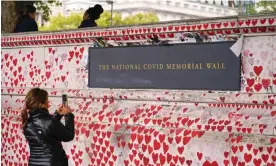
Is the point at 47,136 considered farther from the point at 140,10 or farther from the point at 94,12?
the point at 140,10

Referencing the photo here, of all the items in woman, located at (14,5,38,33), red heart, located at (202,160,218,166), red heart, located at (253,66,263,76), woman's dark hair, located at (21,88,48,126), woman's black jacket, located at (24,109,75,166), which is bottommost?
red heart, located at (202,160,218,166)

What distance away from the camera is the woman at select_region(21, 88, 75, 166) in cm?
531

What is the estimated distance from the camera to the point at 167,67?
6.74 metres

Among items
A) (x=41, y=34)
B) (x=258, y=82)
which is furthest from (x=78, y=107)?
(x=258, y=82)

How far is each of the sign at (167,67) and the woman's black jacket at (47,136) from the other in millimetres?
1606

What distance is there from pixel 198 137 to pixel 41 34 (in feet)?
9.23

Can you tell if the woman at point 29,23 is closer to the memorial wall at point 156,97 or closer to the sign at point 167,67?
the memorial wall at point 156,97

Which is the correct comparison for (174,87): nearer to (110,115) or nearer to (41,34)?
(110,115)

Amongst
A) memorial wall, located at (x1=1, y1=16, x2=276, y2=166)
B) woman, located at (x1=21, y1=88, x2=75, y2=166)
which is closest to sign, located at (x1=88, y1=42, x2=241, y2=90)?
memorial wall, located at (x1=1, y1=16, x2=276, y2=166)

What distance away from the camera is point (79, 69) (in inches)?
302

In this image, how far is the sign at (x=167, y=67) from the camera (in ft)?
20.5

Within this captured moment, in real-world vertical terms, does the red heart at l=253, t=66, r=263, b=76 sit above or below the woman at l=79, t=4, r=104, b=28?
below

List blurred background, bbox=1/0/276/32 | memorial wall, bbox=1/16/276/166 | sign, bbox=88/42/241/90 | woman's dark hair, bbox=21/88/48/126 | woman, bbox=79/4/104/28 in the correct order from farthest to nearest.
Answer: blurred background, bbox=1/0/276/32 < woman, bbox=79/4/104/28 < sign, bbox=88/42/241/90 < memorial wall, bbox=1/16/276/166 < woman's dark hair, bbox=21/88/48/126

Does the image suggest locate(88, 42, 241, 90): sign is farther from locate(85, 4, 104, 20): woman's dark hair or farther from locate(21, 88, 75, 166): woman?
locate(21, 88, 75, 166): woman
